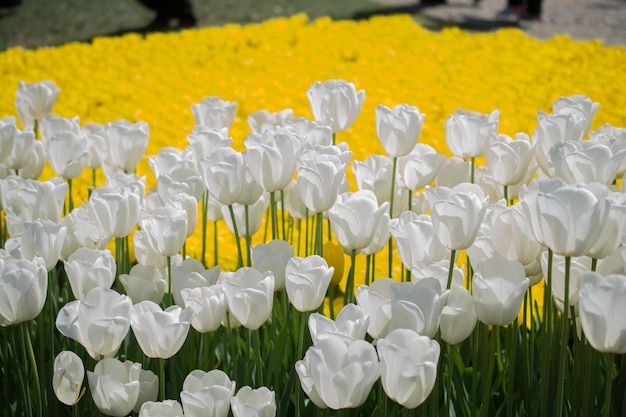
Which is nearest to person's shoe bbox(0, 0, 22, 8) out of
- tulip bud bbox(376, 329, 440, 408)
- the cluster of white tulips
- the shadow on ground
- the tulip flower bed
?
the shadow on ground

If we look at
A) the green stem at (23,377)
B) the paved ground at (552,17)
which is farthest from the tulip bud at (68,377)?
the paved ground at (552,17)

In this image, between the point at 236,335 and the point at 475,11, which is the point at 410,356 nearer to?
the point at 236,335

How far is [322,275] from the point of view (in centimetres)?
158

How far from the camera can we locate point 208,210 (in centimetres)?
236

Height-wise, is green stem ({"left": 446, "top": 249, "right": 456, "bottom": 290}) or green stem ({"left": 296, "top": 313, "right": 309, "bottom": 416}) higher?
green stem ({"left": 446, "top": 249, "right": 456, "bottom": 290})

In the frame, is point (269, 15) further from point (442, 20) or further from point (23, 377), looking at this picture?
point (23, 377)

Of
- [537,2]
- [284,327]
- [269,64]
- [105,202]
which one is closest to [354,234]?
[284,327]

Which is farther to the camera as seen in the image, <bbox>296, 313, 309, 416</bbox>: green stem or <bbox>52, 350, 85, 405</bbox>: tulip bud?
<bbox>296, 313, 309, 416</bbox>: green stem

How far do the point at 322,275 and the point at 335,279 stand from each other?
0.49 metres

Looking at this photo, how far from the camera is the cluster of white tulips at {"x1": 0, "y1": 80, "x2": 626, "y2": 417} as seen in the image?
1403mm

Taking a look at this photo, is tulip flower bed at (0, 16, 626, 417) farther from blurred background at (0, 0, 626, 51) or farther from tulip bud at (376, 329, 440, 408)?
blurred background at (0, 0, 626, 51)

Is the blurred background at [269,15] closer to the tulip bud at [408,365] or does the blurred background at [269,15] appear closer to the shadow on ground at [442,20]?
the shadow on ground at [442,20]

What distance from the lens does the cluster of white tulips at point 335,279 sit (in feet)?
4.60

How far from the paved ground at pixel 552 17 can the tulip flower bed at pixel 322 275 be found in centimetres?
619
